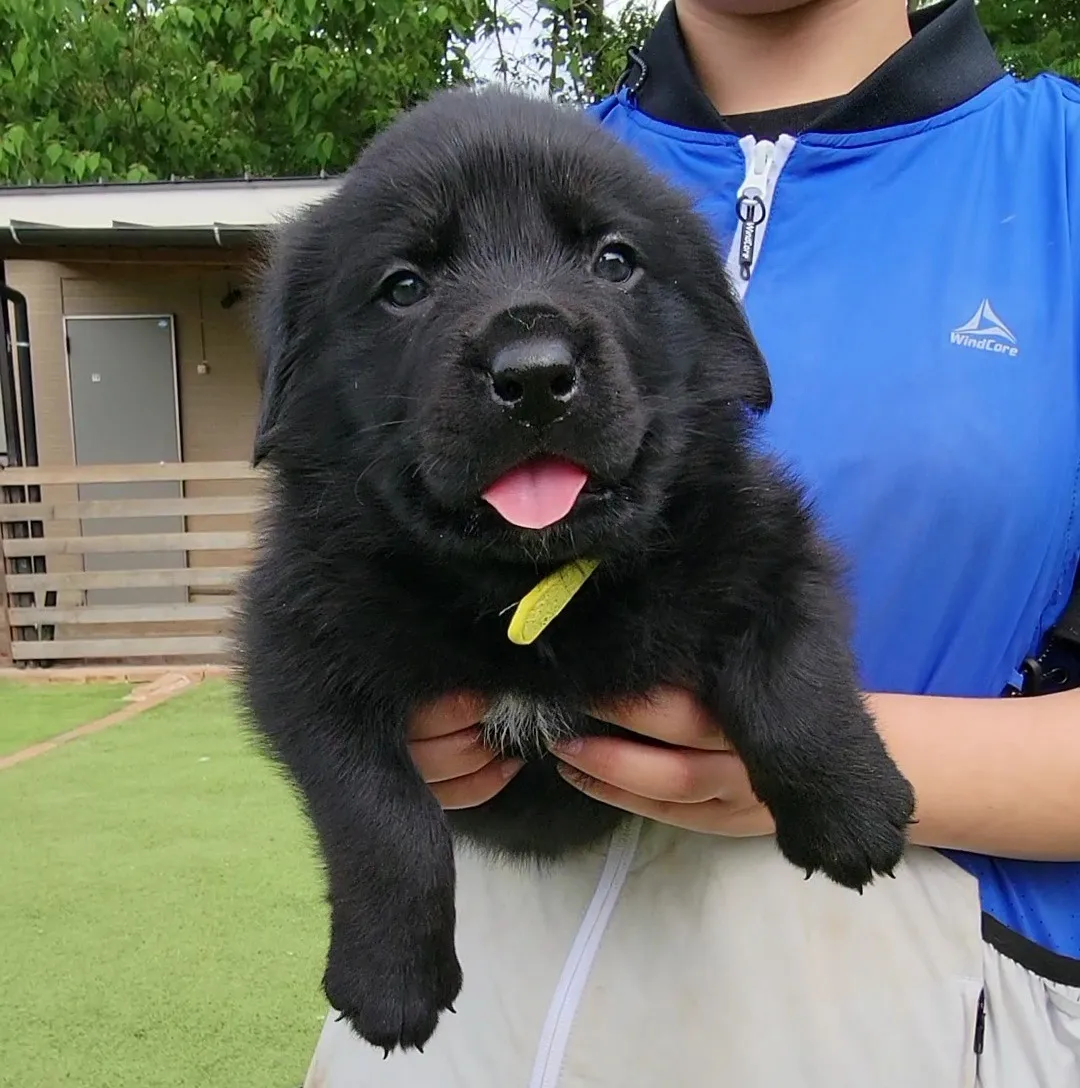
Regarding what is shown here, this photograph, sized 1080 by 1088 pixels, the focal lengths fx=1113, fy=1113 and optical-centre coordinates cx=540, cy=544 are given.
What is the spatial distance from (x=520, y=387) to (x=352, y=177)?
51 centimetres

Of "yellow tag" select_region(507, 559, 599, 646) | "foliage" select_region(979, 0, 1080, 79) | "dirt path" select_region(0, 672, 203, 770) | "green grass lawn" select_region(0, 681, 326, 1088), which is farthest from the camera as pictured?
"foliage" select_region(979, 0, 1080, 79)

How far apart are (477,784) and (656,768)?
0.23 m

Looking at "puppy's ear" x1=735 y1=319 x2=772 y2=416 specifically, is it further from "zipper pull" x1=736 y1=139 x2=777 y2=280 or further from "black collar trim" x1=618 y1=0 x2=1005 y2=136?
"black collar trim" x1=618 y1=0 x2=1005 y2=136

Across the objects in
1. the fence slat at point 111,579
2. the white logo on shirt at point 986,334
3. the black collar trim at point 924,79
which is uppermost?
the black collar trim at point 924,79

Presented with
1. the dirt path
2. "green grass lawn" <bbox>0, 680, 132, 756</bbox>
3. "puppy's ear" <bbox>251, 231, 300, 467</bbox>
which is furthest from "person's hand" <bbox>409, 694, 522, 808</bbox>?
"green grass lawn" <bbox>0, 680, 132, 756</bbox>

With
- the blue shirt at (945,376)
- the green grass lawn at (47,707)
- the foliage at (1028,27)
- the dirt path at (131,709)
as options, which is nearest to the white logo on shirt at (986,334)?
the blue shirt at (945,376)

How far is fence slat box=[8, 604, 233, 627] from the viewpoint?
6582 mm

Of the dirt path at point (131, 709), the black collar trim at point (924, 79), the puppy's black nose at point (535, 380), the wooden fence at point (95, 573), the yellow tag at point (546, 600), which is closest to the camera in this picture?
the puppy's black nose at point (535, 380)

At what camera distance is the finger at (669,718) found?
1.24 meters

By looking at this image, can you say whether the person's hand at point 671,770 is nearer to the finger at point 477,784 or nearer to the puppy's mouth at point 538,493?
the finger at point 477,784

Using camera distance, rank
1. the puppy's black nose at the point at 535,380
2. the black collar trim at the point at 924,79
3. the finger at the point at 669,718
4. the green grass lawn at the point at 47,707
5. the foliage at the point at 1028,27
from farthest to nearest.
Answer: the foliage at the point at 1028,27
the green grass lawn at the point at 47,707
the black collar trim at the point at 924,79
the finger at the point at 669,718
the puppy's black nose at the point at 535,380

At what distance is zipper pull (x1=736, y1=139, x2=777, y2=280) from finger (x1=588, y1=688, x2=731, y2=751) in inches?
22.3

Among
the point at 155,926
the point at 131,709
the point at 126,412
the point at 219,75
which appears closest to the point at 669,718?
the point at 155,926

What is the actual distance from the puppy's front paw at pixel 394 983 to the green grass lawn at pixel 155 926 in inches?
19.8
